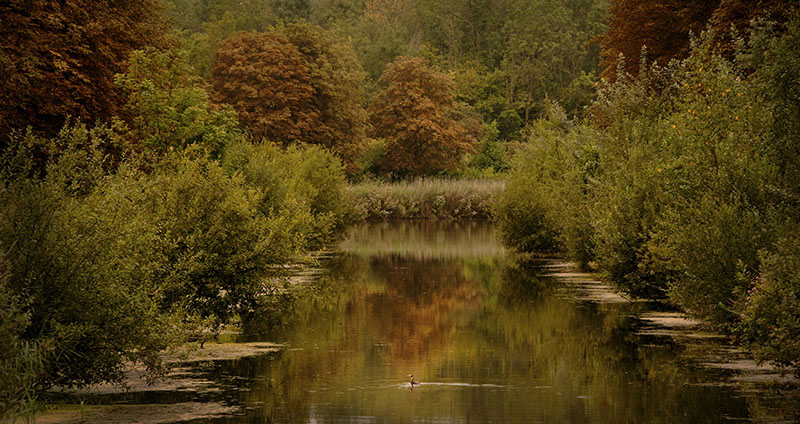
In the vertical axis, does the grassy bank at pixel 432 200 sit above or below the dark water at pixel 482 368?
below

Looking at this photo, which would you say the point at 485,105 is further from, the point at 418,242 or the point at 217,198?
the point at 217,198

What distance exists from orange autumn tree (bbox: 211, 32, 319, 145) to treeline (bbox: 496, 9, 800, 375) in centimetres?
4011

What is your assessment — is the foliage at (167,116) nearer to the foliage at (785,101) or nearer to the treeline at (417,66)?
the foliage at (785,101)

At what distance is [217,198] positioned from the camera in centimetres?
1681

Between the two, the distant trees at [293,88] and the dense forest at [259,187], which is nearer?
the dense forest at [259,187]

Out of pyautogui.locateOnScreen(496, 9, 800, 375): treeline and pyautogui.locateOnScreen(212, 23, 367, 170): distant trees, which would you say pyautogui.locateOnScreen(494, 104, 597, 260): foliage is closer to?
pyautogui.locateOnScreen(496, 9, 800, 375): treeline

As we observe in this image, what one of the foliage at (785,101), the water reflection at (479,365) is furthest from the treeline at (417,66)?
the foliage at (785,101)

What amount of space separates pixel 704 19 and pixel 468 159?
53791 mm

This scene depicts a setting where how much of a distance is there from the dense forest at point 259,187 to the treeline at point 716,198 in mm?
44

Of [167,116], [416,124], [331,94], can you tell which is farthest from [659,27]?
[416,124]

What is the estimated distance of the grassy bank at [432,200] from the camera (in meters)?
67.4

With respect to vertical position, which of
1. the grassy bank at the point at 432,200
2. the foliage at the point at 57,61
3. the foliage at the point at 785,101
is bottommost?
the grassy bank at the point at 432,200

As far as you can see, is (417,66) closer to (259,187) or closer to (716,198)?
(259,187)

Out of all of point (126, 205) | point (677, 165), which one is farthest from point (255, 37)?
point (126, 205)
